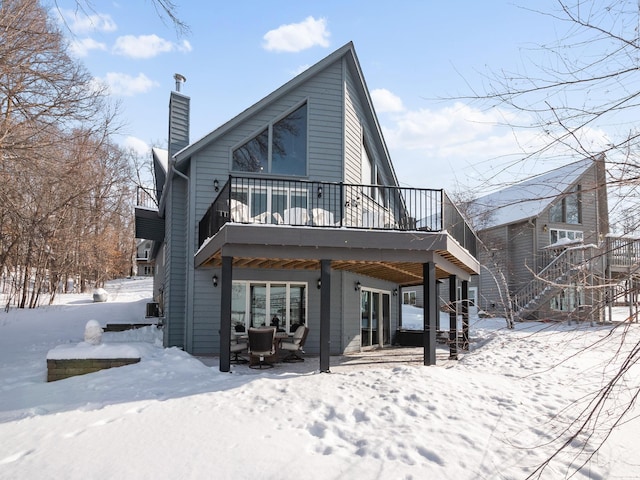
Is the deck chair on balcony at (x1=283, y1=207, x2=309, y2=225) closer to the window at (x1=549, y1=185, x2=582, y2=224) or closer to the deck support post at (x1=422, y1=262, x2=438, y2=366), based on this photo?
the deck support post at (x1=422, y1=262, x2=438, y2=366)

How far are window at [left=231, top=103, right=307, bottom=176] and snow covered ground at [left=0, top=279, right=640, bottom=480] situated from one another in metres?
5.13

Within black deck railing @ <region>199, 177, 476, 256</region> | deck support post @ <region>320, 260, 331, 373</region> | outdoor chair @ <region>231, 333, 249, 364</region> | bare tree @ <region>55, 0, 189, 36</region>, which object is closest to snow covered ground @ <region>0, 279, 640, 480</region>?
deck support post @ <region>320, 260, 331, 373</region>

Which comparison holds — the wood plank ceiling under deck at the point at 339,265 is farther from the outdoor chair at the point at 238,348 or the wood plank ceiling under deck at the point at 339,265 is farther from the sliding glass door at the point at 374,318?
the outdoor chair at the point at 238,348

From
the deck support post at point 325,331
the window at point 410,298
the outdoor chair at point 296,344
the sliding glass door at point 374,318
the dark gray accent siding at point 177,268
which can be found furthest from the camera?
the window at point 410,298

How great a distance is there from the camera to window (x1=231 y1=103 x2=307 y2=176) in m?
11.7

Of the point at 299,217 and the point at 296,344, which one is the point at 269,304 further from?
the point at 299,217

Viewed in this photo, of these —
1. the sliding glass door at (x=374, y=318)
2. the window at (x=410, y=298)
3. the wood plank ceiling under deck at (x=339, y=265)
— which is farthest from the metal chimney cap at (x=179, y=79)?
the window at (x=410, y=298)

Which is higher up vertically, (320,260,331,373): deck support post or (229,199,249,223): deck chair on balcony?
(229,199,249,223): deck chair on balcony

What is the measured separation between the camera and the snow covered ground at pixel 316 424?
179 inches

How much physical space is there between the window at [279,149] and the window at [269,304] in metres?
2.91

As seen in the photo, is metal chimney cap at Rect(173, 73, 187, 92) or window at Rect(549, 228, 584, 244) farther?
window at Rect(549, 228, 584, 244)

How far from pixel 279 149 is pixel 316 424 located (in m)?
7.79

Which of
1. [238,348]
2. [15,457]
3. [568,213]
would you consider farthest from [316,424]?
[568,213]

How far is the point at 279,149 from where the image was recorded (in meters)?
11.8
